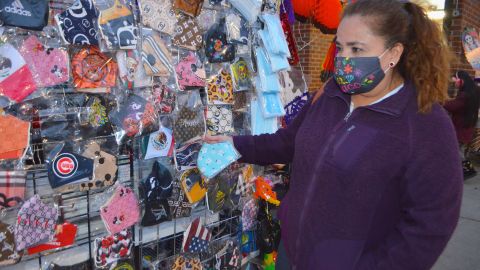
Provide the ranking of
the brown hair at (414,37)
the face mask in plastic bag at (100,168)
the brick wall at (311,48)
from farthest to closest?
the brick wall at (311,48) → the face mask in plastic bag at (100,168) → the brown hair at (414,37)

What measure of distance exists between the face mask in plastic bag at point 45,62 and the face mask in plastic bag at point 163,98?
41cm

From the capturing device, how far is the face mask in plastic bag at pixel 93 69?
1513 millimetres

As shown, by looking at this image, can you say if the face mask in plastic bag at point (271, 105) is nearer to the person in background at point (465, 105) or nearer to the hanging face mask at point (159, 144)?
the hanging face mask at point (159, 144)

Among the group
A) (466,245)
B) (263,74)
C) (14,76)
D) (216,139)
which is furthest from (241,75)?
(466,245)

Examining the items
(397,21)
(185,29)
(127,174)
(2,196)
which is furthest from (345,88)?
(2,196)

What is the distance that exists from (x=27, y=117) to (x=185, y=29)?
0.81 m

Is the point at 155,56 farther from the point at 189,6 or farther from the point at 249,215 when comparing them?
the point at 249,215

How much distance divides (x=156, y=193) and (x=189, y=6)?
3.02ft

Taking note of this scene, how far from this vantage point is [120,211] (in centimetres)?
176

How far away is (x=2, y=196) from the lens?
1.39m

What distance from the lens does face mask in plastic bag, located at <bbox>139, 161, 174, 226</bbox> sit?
6.03ft

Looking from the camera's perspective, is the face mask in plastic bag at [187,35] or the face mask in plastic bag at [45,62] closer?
the face mask in plastic bag at [45,62]

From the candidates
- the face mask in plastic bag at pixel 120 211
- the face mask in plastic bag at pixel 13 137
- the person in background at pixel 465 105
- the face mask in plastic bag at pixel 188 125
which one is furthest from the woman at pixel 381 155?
the person in background at pixel 465 105

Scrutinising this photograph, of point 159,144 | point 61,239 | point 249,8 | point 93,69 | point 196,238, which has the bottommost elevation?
point 196,238
